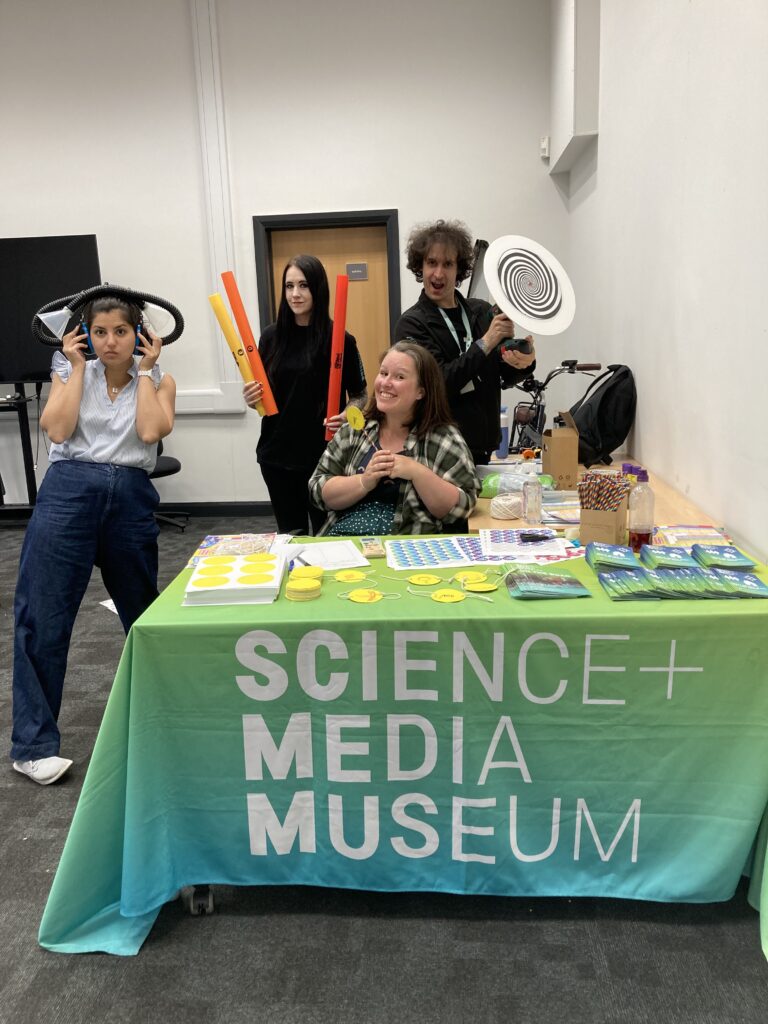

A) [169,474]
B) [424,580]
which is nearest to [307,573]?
[424,580]

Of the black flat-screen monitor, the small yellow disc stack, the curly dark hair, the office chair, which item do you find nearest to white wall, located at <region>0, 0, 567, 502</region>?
the black flat-screen monitor

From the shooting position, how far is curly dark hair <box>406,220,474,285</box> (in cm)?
238

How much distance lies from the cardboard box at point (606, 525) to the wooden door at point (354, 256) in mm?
3194

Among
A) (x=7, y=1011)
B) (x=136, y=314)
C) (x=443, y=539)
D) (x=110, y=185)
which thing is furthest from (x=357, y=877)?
(x=110, y=185)

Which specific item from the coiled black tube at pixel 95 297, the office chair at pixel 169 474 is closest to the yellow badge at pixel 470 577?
the coiled black tube at pixel 95 297

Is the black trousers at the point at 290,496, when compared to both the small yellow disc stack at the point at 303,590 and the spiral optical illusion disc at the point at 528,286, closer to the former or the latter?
the spiral optical illusion disc at the point at 528,286

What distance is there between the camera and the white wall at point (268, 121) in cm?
452

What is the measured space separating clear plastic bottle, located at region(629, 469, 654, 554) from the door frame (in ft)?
10.6

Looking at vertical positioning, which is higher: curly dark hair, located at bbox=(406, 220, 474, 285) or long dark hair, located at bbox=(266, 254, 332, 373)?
curly dark hair, located at bbox=(406, 220, 474, 285)

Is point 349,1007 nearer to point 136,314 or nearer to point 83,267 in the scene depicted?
point 136,314

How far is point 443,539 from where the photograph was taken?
185cm

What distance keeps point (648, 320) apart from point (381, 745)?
6.59 feet

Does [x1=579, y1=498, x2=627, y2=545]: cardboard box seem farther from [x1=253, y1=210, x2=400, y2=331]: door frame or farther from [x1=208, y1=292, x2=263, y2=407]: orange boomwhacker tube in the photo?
[x1=253, y1=210, x2=400, y2=331]: door frame

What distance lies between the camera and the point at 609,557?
1565mm
